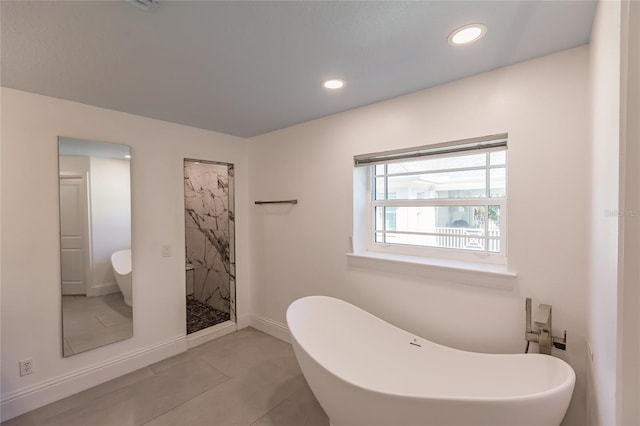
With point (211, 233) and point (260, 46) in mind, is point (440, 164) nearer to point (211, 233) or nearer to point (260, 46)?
point (260, 46)

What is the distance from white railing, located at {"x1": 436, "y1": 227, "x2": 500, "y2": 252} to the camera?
202cm

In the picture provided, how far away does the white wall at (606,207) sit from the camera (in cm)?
82

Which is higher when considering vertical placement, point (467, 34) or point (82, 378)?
point (467, 34)

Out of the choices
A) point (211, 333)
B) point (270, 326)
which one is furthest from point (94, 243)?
point (270, 326)

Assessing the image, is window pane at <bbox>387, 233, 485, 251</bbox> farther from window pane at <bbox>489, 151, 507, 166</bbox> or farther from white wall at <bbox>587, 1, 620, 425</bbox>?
white wall at <bbox>587, 1, 620, 425</bbox>

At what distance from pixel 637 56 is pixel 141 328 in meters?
3.48

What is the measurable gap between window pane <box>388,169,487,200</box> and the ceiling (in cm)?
69

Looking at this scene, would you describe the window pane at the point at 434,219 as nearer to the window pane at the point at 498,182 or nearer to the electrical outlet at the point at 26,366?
the window pane at the point at 498,182

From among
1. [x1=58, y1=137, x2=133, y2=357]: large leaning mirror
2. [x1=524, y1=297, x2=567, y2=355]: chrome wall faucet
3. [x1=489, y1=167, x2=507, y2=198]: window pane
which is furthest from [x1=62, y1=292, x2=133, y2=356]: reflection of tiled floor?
[x1=489, y1=167, x2=507, y2=198]: window pane

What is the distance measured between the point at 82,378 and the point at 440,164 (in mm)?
3387

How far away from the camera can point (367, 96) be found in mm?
2221

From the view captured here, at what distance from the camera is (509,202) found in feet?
5.84

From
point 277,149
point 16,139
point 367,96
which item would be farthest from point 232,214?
point 367,96

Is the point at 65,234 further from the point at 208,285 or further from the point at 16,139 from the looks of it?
the point at 208,285
